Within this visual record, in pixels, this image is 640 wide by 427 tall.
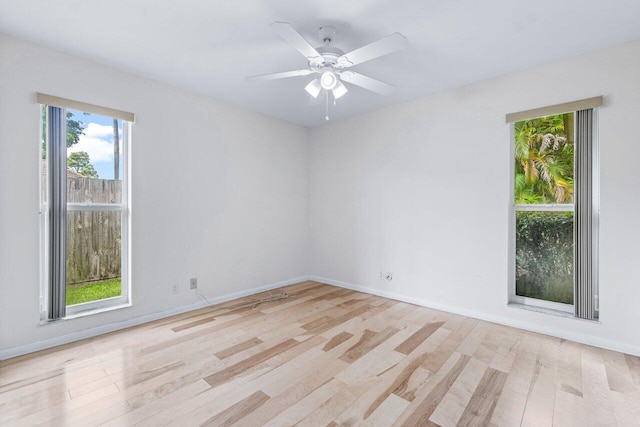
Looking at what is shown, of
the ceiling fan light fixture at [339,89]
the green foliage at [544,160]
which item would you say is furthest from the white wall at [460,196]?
the ceiling fan light fixture at [339,89]

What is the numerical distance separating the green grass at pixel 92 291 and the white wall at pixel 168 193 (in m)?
0.21

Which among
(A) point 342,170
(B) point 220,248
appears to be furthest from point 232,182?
(A) point 342,170

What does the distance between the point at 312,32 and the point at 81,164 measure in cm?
239

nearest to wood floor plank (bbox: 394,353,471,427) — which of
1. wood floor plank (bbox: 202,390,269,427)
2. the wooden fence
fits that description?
wood floor plank (bbox: 202,390,269,427)

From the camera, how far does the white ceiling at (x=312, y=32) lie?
6.46 feet

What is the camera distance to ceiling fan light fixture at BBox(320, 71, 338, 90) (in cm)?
228

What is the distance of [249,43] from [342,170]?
2.33 meters

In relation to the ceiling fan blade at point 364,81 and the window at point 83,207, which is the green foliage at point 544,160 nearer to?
the ceiling fan blade at point 364,81

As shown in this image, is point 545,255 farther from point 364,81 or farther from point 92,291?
point 92,291

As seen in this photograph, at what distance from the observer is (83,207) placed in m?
2.77

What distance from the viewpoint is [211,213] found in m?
3.61

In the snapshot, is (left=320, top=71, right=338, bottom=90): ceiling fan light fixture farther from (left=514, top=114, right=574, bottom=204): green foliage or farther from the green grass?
the green grass

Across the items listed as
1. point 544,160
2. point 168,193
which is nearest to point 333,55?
point 168,193

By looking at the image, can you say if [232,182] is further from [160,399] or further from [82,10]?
[160,399]
